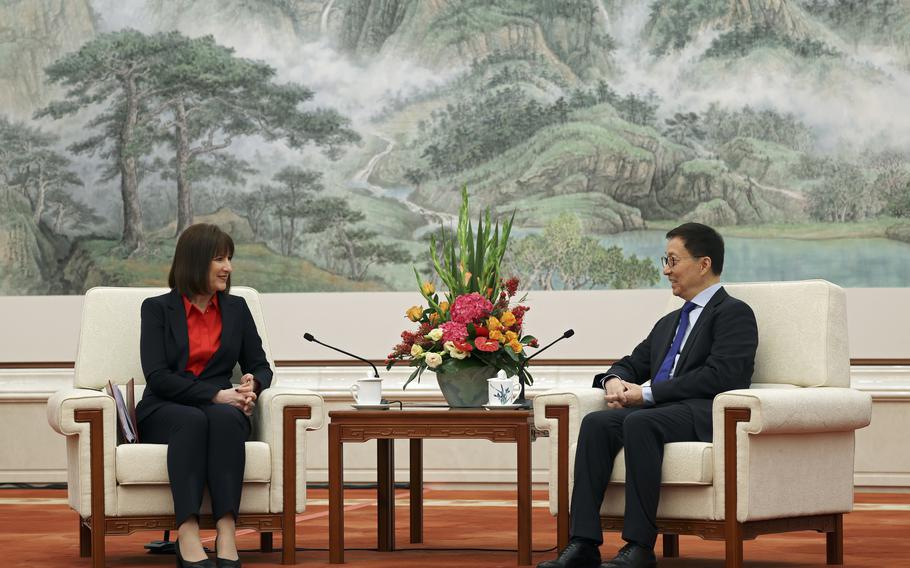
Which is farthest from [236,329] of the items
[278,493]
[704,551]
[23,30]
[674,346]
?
[23,30]

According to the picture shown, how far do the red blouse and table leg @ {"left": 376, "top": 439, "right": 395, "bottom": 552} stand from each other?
73 cm

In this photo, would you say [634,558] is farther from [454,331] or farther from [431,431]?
[454,331]

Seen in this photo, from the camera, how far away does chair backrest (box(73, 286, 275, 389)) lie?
4602mm

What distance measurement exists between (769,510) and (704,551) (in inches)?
30.3

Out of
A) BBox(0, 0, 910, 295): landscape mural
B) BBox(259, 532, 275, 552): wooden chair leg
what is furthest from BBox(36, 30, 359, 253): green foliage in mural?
BBox(259, 532, 275, 552): wooden chair leg

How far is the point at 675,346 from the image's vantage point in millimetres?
4395

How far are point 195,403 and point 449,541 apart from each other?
109cm

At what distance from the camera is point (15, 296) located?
743cm

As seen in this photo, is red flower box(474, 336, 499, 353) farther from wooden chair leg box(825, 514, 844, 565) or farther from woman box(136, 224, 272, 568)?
wooden chair leg box(825, 514, 844, 565)

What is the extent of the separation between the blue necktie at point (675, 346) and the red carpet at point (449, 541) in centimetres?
61

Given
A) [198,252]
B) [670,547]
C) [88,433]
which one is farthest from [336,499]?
[670,547]

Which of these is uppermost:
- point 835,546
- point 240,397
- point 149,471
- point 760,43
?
point 760,43

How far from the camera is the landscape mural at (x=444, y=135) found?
6887 mm

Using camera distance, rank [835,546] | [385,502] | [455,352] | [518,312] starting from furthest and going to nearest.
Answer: [385,502]
[518,312]
[455,352]
[835,546]
